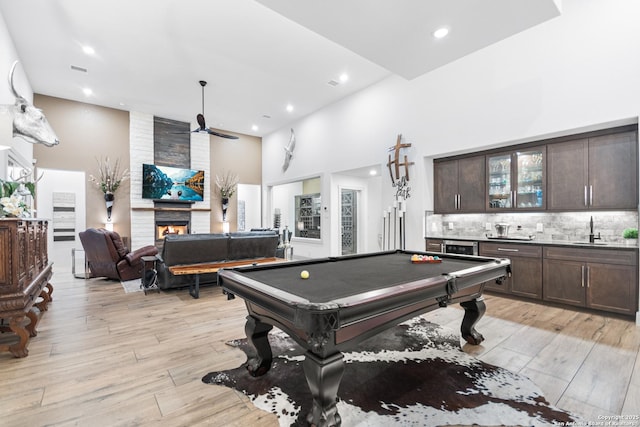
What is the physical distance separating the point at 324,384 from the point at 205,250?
11.8 feet

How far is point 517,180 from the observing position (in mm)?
4410

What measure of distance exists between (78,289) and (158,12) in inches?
178

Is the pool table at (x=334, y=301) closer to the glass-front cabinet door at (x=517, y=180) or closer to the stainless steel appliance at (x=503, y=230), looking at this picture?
the stainless steel appliance at (x=503, y=230)

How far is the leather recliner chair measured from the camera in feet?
16.8

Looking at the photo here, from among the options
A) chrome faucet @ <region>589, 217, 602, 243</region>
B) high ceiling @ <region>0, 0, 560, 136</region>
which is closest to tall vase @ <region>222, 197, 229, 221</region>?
high ceiling @ <region>0, 0, 560, 136</region>

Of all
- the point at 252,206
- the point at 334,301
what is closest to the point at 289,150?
the point at 252,206

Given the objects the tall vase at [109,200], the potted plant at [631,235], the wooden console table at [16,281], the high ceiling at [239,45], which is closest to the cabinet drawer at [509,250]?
the potted plant at [631,235]

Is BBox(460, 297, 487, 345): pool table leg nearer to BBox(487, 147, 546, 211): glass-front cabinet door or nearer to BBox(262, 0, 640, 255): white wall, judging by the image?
BBox(487, 147, 546, 211): glass-front cabinet door

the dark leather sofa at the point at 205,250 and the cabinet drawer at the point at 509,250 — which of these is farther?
the dark leather sofa at the point at 205,250

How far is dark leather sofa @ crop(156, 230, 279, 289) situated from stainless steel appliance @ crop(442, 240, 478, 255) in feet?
9.83

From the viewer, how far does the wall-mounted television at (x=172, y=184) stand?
320 inches

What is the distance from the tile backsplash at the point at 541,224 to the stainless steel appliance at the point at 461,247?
1.58ft

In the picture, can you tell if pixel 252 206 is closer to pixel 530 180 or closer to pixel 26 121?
pixel 26 121

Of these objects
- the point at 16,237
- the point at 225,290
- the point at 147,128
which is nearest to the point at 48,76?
the point at 147,128
